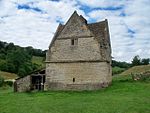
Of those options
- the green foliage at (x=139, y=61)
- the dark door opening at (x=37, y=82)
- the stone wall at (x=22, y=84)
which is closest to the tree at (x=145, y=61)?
the green foliage at (x=139, y=61)

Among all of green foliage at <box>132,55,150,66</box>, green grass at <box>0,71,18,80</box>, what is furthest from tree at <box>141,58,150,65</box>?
green grass at <box>0,71,18,80</box>

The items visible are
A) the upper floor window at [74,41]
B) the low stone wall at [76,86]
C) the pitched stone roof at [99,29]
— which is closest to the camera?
the low stone wall at [76,86]

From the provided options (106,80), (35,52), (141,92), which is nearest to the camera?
(141,92)

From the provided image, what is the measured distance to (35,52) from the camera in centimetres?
13938

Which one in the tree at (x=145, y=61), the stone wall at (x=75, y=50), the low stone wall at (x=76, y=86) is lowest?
the low stone wall at (x=76, y=86)

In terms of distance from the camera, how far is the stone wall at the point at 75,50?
37562mm

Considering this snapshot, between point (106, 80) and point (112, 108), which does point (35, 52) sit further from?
point (112, 108)

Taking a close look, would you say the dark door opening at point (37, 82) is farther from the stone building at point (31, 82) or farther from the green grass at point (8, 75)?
the green grass at point (8, 75)

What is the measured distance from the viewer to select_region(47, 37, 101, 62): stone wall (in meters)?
37.6

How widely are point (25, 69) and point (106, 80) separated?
62.9 metres

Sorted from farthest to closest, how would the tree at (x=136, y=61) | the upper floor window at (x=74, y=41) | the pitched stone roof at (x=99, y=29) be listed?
the tree at (x=136, y=61) < the upper floor window at (x=74, y=41) < the pitched stone roof at (x=99, y=29)

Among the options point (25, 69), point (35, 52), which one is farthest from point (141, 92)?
point (35, 52)

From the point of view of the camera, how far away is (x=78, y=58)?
3822 centimetres

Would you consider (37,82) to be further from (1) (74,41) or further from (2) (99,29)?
(2) (99,29)
